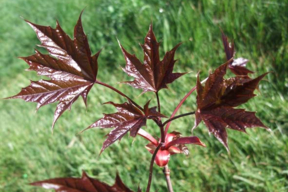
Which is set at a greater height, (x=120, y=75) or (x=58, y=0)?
(x=58, y=0)

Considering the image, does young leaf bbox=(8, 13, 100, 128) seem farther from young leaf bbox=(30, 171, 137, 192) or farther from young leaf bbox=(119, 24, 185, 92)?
young leaf bbox=(30, 171, 137, 192)

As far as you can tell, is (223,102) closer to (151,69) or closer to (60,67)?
(151,69)

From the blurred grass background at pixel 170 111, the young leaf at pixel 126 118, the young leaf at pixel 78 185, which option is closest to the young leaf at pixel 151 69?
the young leaf at pixel 126 118

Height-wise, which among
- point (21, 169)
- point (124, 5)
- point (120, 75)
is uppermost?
point (124, 5)

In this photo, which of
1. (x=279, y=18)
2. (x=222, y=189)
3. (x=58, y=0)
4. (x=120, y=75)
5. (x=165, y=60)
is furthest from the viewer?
(x=58, y=0)

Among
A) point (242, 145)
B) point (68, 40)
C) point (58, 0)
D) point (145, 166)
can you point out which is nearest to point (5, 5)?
point (58, 0)

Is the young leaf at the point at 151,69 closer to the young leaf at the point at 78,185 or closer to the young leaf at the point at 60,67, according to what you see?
the young leaf at the point at 60,67

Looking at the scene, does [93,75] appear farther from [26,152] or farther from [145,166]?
[26,152]

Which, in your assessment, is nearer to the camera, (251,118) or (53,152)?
(251,118)
